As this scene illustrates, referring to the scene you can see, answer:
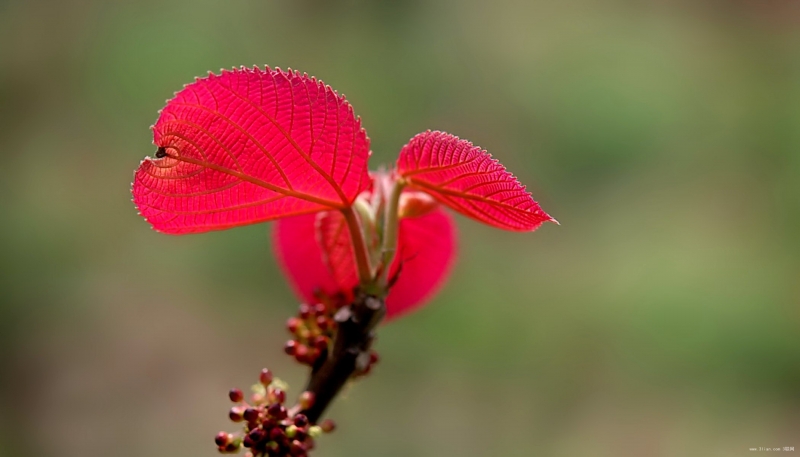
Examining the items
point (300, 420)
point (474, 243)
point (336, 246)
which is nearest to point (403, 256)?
point (336, 246)

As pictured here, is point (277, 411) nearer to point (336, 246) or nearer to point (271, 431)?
point (271, 431)

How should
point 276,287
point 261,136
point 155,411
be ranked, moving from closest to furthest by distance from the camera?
point 261,136, point 155,411, point 276,287

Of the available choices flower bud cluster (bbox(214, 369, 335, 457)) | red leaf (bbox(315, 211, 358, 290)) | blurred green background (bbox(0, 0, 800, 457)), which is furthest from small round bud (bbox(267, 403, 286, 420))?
blurred green background (bbox(0, 0, 800, 457))

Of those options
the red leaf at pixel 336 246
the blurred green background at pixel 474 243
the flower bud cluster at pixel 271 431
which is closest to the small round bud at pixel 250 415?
the flower bud cluster at pixel 271 431

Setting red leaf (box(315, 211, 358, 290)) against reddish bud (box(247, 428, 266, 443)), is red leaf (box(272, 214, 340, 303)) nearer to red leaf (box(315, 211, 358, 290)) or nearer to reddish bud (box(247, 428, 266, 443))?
red leaf (box(315, 211, 358, 290))

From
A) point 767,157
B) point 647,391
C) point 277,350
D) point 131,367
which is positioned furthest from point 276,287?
point 767,157

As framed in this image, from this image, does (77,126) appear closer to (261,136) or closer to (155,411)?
(155,411)

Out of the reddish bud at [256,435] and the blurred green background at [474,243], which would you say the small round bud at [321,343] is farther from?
the blurred green background at [474,243]
